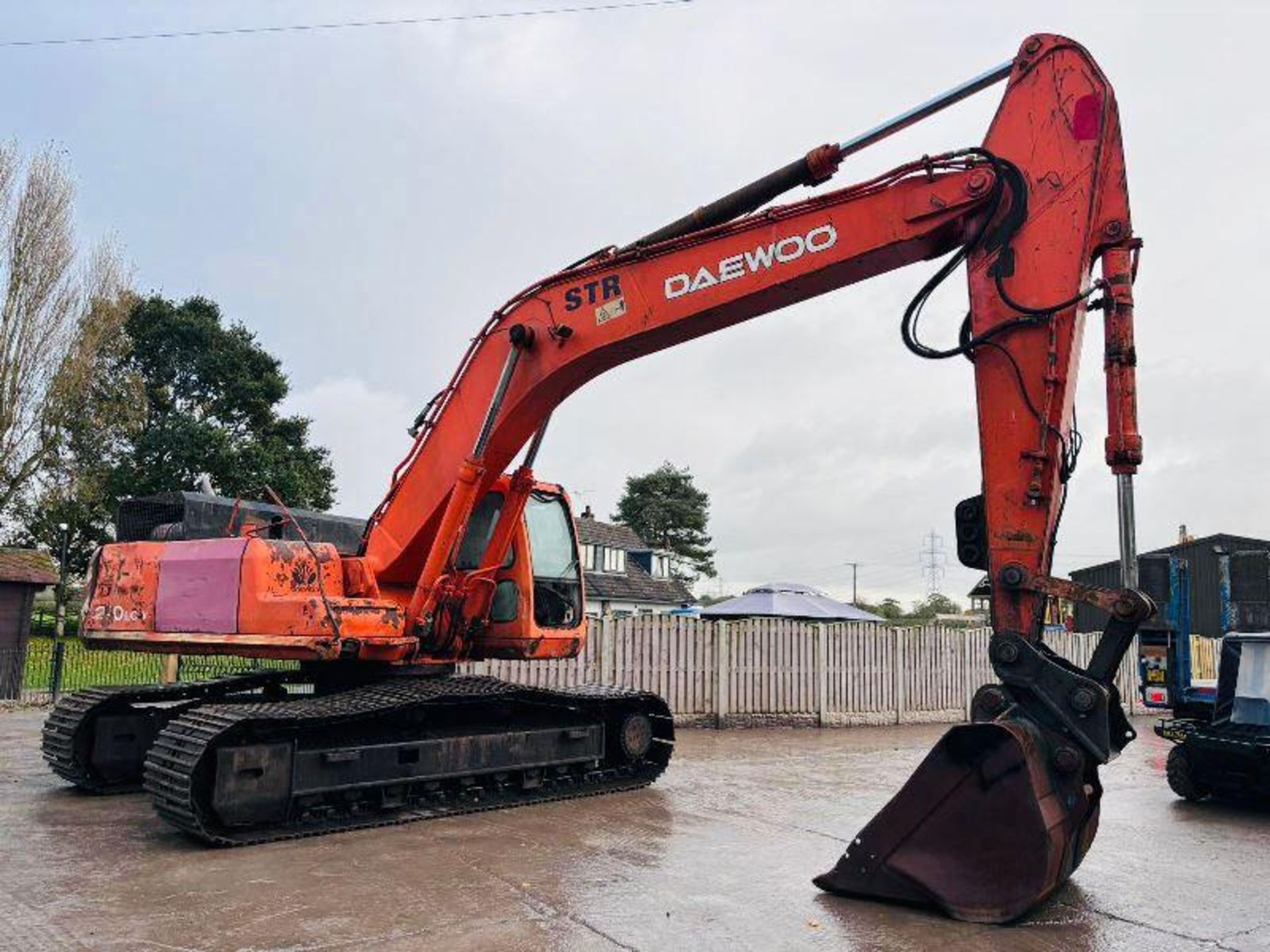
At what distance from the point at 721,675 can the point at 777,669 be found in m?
0.91

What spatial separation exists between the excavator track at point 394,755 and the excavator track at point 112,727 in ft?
2.47

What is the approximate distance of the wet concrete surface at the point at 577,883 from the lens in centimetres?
429

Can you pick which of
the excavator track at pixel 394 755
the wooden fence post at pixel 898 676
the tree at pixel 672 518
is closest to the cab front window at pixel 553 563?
the excavator track at pixel 394 755

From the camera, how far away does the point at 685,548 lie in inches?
2274

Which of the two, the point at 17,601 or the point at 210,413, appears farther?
the point at 210,413

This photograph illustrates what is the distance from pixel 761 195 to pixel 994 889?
4174 millimetres

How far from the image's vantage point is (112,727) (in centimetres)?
765

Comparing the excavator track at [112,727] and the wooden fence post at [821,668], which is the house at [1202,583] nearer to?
the wooden fence post at [821,668]

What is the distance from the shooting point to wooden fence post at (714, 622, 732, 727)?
13367mm

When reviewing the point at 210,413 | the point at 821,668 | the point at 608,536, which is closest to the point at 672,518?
the point at 608,536

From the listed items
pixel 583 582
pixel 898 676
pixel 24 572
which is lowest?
pixel 898 676

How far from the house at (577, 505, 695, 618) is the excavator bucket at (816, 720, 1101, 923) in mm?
30402

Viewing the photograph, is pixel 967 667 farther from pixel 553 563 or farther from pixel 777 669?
pixel 553 563

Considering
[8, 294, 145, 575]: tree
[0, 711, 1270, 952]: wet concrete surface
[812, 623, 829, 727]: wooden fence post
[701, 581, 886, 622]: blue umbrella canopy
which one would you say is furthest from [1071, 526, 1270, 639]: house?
[8, 294, 145, 575]: tree
